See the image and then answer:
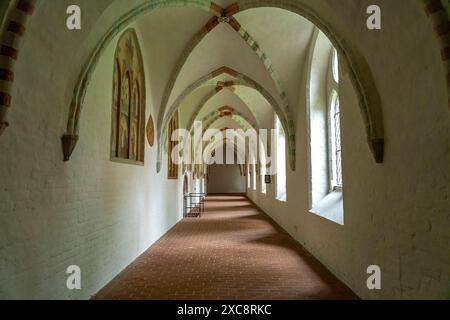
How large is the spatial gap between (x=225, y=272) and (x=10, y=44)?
3923 millimetres

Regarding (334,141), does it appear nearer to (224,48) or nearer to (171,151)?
(224,48)

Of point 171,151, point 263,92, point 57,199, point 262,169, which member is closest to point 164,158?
point 171,151

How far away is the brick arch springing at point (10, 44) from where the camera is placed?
218 centimetres

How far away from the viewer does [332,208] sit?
5.17m

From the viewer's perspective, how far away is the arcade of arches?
2322 millimetres

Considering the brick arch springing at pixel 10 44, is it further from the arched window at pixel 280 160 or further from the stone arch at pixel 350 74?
the arched window at pixel 280 160

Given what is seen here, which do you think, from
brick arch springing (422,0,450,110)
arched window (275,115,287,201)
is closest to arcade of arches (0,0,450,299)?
brick arch springing (422,0,450,110)

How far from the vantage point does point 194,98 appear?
34.1 feet

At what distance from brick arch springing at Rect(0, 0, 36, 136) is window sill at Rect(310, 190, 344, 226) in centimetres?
411

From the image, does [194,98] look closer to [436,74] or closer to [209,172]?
[436,74]

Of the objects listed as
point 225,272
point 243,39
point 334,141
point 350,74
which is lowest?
point 225,272

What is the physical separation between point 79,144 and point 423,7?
Answer: 3398 mm

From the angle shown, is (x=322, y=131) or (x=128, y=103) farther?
(x=322, y=131)
